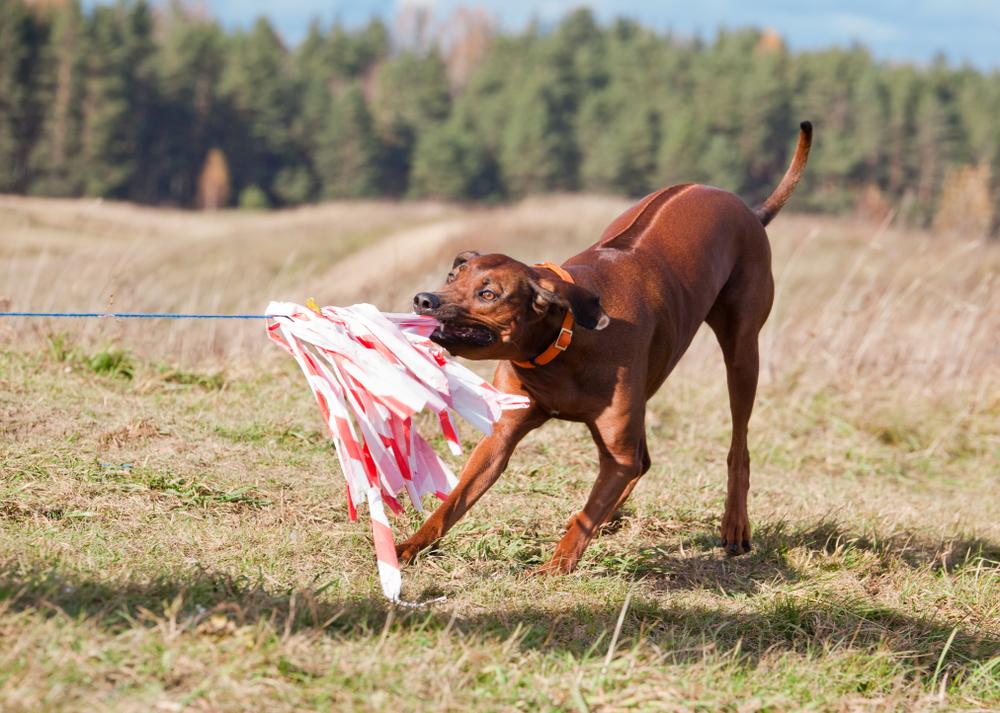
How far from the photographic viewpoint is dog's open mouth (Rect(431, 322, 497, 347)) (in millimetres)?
3754

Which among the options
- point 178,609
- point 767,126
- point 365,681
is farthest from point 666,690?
point 767,126

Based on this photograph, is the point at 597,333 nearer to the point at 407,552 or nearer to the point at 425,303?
the point at 425,303

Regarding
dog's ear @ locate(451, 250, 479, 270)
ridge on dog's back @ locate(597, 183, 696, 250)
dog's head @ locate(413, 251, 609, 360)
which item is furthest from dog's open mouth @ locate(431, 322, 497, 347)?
ridge on dog's back @ locate(597, 183, 696, 250)

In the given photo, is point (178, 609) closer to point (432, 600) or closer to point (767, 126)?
point (432, 600)

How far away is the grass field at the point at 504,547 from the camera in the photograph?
280 centimetres

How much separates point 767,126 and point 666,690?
6251 cm

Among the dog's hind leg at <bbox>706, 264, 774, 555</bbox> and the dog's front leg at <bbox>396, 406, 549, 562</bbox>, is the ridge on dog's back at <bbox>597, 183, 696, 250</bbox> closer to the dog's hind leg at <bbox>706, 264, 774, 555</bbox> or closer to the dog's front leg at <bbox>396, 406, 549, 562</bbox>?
the dog's hind leg at <bbox>706, 264, 774, 555</bbox>

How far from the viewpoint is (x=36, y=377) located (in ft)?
19.0

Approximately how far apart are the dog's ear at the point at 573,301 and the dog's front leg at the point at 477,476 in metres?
0.46

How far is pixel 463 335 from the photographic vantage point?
376 cm

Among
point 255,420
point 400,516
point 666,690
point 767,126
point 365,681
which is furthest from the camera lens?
point 767,126

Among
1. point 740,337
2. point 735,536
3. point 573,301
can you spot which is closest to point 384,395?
point 573,301

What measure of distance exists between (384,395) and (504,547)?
104 cm

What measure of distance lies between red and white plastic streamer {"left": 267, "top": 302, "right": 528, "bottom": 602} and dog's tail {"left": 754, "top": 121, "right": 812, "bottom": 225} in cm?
Result: 218
